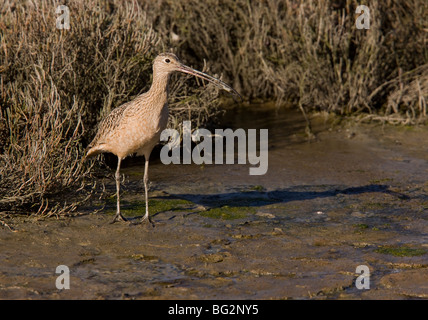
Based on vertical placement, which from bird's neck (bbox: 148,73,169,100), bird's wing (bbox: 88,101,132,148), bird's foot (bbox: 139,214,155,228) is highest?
bird's neck (bbox: 148,73,169,100)

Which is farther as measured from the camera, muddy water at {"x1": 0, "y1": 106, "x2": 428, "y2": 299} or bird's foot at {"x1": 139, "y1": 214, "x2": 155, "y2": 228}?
bird's foot at {"x1": 139, "y1": 214, "x2": 155, "y2": 228}

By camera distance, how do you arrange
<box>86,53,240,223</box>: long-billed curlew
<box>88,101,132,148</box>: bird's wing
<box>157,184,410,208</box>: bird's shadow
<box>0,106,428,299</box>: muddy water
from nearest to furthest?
1. <box>0,106,428,299</box>: muddy water
2. <box>86,53,240,223</box>: long-billed curlew
3. <box>88,101,132,148</box>: bird's wing
4. <box>157,184,410,208</box>: bird's shadow

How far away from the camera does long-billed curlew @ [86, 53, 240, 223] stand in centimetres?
623

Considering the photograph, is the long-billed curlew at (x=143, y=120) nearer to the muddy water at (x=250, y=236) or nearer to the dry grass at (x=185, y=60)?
the dry grass at (x=185, y=60)

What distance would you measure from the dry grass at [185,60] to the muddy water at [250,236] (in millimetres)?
649

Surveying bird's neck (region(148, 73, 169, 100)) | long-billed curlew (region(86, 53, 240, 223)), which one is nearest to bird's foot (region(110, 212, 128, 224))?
long-billed curlew (region(86, 53, 240, 223))

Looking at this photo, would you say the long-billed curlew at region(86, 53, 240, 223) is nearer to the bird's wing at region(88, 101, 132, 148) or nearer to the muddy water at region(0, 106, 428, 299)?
the bird's wing at region(88, 101, 132, 148)

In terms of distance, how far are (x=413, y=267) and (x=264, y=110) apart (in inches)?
221

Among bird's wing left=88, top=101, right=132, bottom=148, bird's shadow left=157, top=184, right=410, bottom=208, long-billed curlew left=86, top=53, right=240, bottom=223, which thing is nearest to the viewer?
long-billed curlew left=86, top=53, right=240, bottom=223

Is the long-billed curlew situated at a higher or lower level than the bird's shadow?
higher

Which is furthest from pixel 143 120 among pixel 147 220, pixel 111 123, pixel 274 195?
pixel 274 195

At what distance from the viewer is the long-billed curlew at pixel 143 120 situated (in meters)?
6.23

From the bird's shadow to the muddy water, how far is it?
0.07 feet
